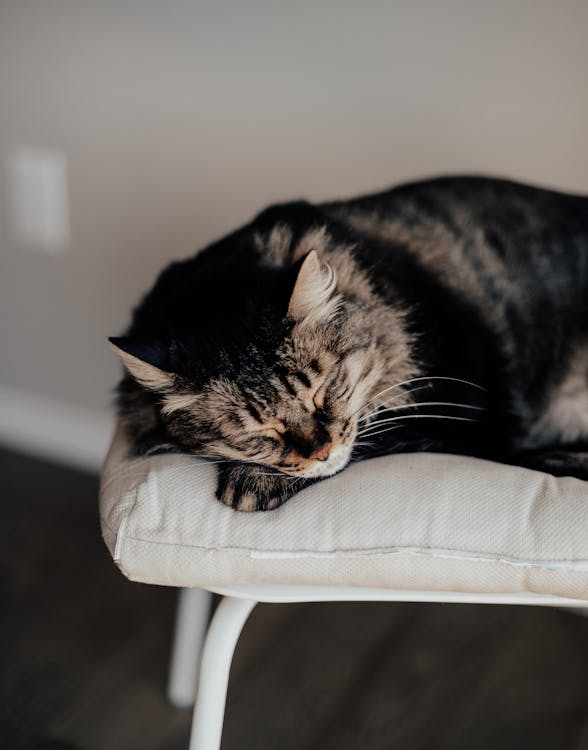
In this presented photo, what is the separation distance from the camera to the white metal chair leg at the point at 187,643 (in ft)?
4.62

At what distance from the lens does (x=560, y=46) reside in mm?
1465

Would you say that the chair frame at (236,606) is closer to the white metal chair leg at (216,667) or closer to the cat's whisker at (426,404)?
the white metal chair leg at (216,667)

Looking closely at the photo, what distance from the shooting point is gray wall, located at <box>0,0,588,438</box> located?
1518mm

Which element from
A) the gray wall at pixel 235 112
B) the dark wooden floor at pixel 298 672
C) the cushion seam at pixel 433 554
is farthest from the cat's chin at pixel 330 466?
the gray wall at pixel 235 112

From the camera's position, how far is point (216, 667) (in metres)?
1.02

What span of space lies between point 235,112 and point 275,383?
0.88 meters

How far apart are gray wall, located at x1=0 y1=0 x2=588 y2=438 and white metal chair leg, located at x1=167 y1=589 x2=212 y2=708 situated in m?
0.80

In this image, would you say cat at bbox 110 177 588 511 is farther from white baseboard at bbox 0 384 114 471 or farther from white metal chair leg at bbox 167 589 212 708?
white baseboard at bbox 0 384 114 471

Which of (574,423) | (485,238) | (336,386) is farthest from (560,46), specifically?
(336,386)

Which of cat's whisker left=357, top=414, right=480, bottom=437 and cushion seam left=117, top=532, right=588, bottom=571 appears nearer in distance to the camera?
cushion seam left=117, top=532, right=588, bottom=571

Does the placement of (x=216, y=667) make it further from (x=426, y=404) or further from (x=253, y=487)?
(x=426, y=404)

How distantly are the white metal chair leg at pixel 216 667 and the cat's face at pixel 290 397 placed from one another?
0.18m

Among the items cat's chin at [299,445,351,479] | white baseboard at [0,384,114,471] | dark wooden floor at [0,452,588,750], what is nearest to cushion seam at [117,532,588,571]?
cat's chin at [299,445,351,479]

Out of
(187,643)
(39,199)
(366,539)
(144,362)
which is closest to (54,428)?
(39,199)
